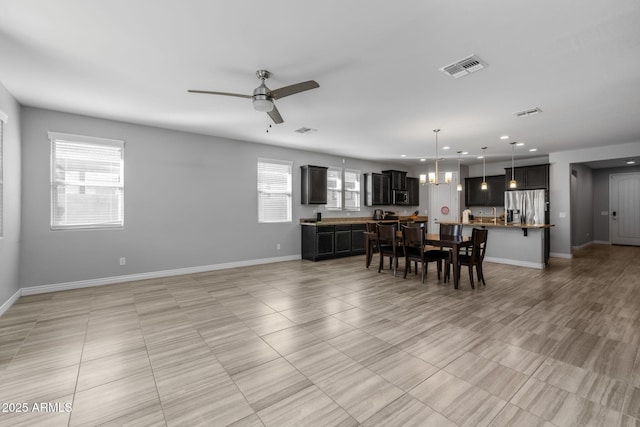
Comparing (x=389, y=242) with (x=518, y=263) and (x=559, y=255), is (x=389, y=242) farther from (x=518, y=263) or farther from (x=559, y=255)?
(x=559, y=255)

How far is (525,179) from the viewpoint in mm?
7898

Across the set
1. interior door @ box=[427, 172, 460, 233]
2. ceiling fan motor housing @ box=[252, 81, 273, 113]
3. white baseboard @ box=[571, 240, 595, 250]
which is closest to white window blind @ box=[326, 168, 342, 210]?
interior door @ box=[427, 172, 460, 233]

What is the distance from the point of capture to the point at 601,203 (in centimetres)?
941

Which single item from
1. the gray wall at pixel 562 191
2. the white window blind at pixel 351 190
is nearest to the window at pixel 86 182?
the white window blind at pixel 351 190

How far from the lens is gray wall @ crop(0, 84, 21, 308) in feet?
11.5

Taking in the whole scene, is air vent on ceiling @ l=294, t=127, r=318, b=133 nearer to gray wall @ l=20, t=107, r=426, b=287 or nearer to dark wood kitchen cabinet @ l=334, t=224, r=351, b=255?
gray wall @ l=20, t=107, r=426, b=287

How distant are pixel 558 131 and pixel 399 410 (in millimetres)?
6164

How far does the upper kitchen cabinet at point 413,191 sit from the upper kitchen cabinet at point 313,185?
3916 mm

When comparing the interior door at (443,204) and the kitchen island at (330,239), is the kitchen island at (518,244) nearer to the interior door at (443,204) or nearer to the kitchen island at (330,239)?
the kitchen island at (330,239)

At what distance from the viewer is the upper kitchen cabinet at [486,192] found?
9.01 metres

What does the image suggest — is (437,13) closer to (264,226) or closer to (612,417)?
(612,417)

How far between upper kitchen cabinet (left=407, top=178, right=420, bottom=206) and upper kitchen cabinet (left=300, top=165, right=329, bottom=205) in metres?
3.92

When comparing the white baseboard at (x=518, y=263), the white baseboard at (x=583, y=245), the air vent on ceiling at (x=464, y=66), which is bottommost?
the white baseboard at (x=518, y=263)

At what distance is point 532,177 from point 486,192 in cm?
158
